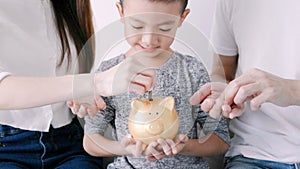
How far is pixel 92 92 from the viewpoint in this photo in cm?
87

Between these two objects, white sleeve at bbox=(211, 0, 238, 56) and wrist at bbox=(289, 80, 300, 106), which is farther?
white sleeve at bbox=(211, 0, 238, 56)

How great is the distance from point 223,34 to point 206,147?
0.87 feet

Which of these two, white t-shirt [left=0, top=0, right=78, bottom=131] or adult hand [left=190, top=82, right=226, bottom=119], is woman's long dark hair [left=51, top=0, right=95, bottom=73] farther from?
adult hand [left=190, top=82, right=226, bottom=119]

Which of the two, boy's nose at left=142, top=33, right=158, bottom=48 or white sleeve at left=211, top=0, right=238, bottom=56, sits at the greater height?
boy's nose at left=142, top=33, right=158, bottom=48

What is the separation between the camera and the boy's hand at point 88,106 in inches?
35.0

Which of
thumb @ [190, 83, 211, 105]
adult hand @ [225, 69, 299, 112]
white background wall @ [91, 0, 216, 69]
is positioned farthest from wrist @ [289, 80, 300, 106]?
white background wall @ [91, 0, 216, 69]

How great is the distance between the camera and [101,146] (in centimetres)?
96

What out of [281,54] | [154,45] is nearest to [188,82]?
[154,45]

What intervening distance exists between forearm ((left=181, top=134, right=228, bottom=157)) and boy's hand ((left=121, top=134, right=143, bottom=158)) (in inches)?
4.5

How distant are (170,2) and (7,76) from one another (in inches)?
12.0

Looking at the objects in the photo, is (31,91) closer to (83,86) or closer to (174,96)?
(83,86)

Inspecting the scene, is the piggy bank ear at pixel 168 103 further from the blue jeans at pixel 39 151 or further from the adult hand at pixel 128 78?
the blue jeans at pixel 39 151

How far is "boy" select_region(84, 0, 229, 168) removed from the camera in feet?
2.79

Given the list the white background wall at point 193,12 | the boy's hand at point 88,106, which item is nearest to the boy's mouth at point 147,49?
the boy's hand at point 88,106
